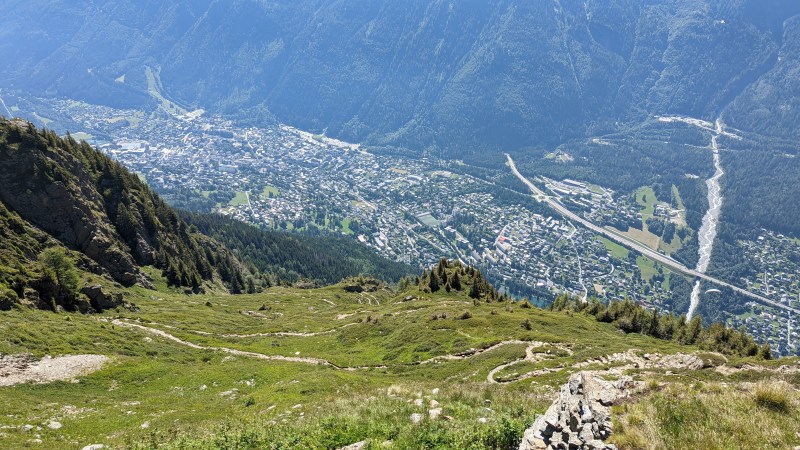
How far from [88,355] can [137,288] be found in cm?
4988

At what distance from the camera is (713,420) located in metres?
13.9

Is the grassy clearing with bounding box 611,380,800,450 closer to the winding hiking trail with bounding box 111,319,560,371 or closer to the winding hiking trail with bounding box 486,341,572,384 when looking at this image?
the winding hiking trail with bounding box 486,341,572,384

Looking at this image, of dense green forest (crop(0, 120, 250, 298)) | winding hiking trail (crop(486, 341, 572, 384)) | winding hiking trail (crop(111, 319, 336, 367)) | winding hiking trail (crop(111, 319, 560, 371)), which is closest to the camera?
winding hiking trail (crop(486, 341, 572, 384))

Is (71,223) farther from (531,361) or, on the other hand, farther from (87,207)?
(531,361)

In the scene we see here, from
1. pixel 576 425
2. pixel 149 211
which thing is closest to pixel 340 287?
pixel 149 211

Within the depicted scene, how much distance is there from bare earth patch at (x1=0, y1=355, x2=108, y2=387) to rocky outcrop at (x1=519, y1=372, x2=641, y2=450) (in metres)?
39.8

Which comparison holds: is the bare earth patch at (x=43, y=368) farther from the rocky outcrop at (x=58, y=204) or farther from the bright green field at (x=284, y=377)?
the rocky outcrop at (x=58, y=204)

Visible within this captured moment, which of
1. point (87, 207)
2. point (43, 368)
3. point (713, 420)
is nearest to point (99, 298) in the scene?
point (43, 368)

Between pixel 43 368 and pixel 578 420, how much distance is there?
4329 cm

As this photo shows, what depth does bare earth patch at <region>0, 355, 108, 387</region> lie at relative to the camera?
3297 centimetres

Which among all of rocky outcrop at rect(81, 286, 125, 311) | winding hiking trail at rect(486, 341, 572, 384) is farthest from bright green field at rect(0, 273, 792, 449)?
rocky outcrop at rect(81, 286, 125, 311)

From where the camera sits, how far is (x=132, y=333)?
51438 mm

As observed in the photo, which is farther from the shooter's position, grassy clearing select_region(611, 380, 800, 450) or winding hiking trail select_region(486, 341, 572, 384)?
winding hiking trail select_region(486, 341, 572, 384)

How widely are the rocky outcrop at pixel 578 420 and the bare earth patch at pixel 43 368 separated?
130ft
